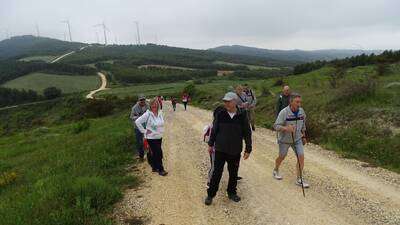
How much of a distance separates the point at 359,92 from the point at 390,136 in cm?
523

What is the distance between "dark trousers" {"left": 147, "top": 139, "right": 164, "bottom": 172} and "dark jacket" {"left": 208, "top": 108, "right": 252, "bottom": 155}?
9.89 feet

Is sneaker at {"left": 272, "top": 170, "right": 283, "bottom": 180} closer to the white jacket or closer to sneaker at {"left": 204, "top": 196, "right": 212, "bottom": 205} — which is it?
sneaker at {"left": 204, "top": 196, "right": 212, "bottom": 205}

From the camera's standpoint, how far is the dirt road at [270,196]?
8000 mm

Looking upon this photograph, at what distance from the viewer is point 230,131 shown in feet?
27.6

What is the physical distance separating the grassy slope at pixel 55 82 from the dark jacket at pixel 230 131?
115542 millimetres

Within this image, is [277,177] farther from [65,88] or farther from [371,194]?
[65,88]

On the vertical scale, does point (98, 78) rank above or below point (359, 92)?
below

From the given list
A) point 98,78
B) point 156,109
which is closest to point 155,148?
point 156,109

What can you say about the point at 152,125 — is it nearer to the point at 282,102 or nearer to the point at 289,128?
the point at 289,128

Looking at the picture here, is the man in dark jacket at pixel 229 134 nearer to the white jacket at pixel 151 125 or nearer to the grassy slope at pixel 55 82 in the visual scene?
the white jacket at pixel 151 125

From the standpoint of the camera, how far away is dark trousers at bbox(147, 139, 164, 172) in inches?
440

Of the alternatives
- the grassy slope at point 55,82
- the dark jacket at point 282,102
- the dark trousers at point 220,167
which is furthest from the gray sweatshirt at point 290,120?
the grassy slope at point 55,82

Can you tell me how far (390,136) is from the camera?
14281 millimetres

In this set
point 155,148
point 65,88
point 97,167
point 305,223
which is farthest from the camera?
point 65,88
